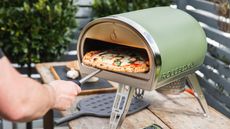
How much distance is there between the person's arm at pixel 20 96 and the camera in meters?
0.90

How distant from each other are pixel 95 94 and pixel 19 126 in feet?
4.57

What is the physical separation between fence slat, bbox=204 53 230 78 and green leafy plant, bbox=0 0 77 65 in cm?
114

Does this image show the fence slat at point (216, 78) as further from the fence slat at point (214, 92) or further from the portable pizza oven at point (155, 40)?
the portable pizza oven at point (155, 40)

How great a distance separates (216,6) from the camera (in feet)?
9.72

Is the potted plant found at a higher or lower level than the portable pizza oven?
lower

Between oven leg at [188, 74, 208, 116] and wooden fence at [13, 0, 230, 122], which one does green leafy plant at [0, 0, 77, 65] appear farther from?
oven leg at [188, 74, 208, 116]

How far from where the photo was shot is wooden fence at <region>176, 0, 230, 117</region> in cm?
293

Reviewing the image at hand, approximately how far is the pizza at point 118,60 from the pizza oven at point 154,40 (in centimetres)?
2

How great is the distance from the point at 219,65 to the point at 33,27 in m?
1.40

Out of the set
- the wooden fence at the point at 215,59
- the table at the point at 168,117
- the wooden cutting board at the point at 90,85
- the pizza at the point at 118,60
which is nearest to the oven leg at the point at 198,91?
the table at the point at 168,117

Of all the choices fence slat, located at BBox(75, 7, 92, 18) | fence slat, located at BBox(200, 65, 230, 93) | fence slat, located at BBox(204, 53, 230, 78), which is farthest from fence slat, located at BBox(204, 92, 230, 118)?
fence slat, located at BBox(75, 7, 92, 18)

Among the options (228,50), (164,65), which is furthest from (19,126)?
(164,65)

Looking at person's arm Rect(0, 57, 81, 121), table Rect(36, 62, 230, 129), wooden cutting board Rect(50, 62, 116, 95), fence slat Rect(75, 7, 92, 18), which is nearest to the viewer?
person's arm Rect(0, 57, 81, 121)

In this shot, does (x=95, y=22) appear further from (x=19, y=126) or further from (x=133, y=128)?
(x=19, y=126)
